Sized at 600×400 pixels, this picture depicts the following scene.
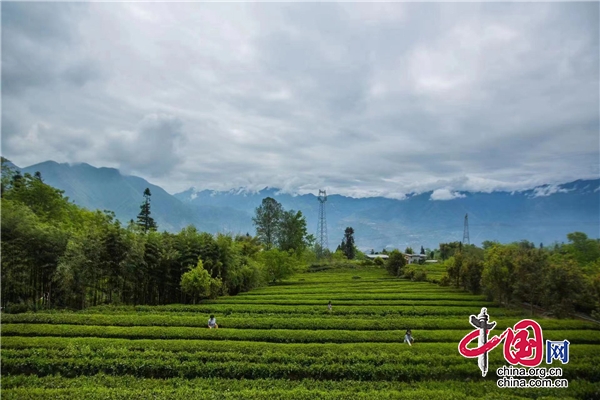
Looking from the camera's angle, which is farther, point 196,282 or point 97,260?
point 196,282

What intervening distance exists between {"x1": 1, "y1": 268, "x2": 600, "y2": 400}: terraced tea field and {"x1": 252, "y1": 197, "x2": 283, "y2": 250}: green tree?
4733 cm

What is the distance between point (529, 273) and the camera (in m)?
23.4

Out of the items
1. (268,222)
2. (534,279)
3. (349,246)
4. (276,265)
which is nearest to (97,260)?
(276,265)

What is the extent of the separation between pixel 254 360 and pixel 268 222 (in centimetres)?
5463

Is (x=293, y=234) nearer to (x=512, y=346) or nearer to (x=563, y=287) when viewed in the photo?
(x=563, y=287)

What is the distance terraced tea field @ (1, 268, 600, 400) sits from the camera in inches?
412

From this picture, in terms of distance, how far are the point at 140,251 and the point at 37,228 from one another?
715 cm

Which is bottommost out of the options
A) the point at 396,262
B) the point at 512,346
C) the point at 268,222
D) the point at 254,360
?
the point at 396,262

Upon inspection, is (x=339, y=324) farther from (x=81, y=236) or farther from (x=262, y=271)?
(x=262, y=271)

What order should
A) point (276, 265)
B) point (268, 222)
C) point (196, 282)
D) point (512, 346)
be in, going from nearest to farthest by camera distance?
point (512, 346)
point (196, 282)
point (276, 265)
point (268, 222)

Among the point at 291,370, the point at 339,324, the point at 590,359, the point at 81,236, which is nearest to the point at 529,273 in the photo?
the point at 590,359

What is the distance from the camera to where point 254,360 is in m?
12.6

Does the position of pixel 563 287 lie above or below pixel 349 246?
above

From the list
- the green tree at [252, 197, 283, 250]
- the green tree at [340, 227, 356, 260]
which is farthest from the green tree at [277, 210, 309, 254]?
the green tree at [340, 227, 356, 260]
